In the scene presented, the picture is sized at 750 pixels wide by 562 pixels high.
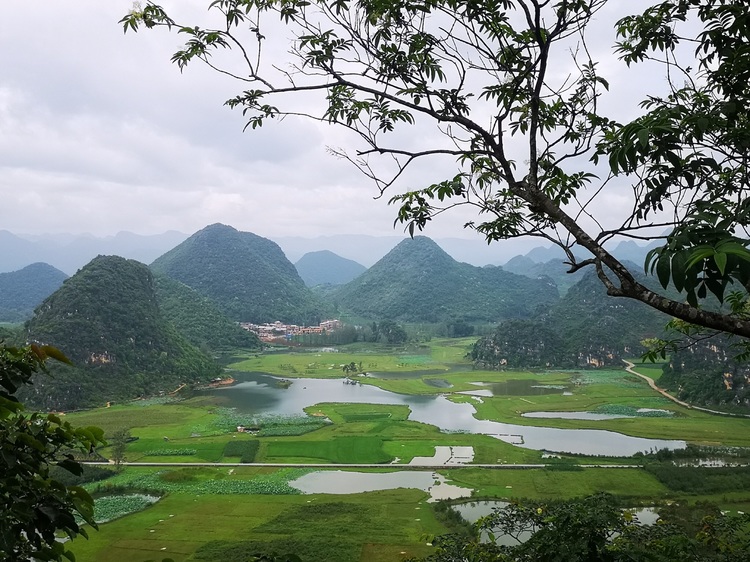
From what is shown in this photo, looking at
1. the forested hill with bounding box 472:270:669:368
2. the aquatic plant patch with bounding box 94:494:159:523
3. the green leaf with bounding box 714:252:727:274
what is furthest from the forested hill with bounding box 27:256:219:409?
the green leaf with bounding box 714:252:727:274

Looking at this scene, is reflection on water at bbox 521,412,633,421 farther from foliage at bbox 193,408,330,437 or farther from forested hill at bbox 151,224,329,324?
forested hill at bbox 151,224,329,324

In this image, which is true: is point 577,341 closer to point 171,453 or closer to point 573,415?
point 573,415

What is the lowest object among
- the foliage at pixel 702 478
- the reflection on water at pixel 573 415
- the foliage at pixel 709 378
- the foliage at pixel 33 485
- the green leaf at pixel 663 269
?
the reflection on water at pixel 573 415

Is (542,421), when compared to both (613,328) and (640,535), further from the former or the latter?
(613,328)

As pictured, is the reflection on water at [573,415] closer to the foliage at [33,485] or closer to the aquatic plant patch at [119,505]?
the aquatic plant patch at [119,505]

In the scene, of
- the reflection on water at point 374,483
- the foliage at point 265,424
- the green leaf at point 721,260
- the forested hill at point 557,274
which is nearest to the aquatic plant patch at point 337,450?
the reflection on water at point 374,483

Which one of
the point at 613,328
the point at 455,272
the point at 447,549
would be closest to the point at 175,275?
the point at 455,272
